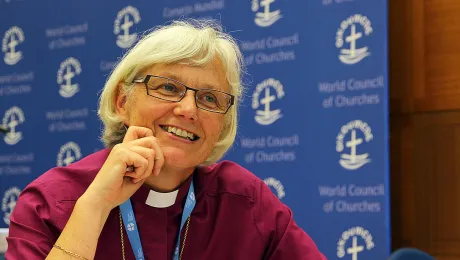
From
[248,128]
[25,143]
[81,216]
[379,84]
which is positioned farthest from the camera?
[25,143]

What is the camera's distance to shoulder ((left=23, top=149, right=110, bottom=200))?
1.69m

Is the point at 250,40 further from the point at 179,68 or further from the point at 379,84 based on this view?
the point at 179,68

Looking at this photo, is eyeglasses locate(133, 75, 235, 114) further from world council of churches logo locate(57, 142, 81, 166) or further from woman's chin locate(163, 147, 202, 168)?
world council of churches logo locate(57, 142, 81, 166)

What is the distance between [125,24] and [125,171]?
3551 millimetres

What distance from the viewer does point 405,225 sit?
405 centimetres

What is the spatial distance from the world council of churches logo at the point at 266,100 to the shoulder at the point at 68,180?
2503 mm

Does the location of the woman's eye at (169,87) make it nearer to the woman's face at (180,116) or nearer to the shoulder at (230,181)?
the woman's face at (180,116)

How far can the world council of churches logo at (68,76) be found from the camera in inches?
204

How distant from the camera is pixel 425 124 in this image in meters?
4.03

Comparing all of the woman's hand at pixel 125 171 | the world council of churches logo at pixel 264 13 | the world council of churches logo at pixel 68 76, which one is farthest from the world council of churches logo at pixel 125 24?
the woman's hand at pixel 125 171

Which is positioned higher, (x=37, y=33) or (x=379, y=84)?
(x=37, y=33)

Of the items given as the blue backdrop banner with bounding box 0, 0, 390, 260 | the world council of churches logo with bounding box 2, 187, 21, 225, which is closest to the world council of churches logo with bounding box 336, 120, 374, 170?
the blue backdrop banner with bounding box 0, 0, 390, 260

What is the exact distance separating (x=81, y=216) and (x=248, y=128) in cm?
282

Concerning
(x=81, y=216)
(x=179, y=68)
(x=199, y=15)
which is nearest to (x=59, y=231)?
(x=81, y=216)
